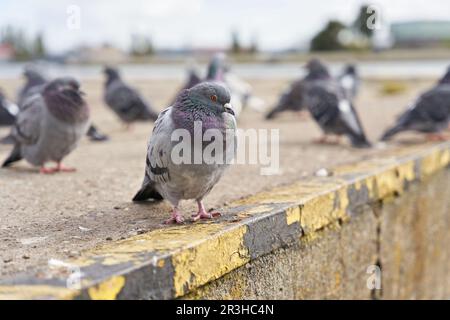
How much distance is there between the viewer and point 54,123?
191 inches

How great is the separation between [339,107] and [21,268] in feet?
15.9

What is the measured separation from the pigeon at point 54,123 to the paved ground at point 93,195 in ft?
0.55

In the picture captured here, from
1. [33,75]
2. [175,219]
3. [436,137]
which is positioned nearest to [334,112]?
[436,137]

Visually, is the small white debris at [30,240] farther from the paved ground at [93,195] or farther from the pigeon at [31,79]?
the pigeon at [31,79]

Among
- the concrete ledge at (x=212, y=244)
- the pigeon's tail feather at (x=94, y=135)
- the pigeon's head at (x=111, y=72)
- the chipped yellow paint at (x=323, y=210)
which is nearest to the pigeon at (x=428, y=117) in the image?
the concrete ledge at (x=212, y=244)

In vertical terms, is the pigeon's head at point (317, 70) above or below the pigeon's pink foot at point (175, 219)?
above

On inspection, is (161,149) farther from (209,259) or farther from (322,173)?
(322,173)

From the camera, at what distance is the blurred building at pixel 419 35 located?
1638 inches

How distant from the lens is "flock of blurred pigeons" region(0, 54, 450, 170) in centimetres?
488

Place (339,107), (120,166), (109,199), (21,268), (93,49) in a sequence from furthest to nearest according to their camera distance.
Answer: (93,49)
(339,107)
(120,166)
(109,199)
(21,268)

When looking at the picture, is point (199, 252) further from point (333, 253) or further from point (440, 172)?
point (440, 172)

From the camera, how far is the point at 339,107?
269 inches

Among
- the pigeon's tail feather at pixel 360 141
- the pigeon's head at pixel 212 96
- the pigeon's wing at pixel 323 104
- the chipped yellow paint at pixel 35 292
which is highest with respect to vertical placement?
the pigeon's head at pixel 212 96
